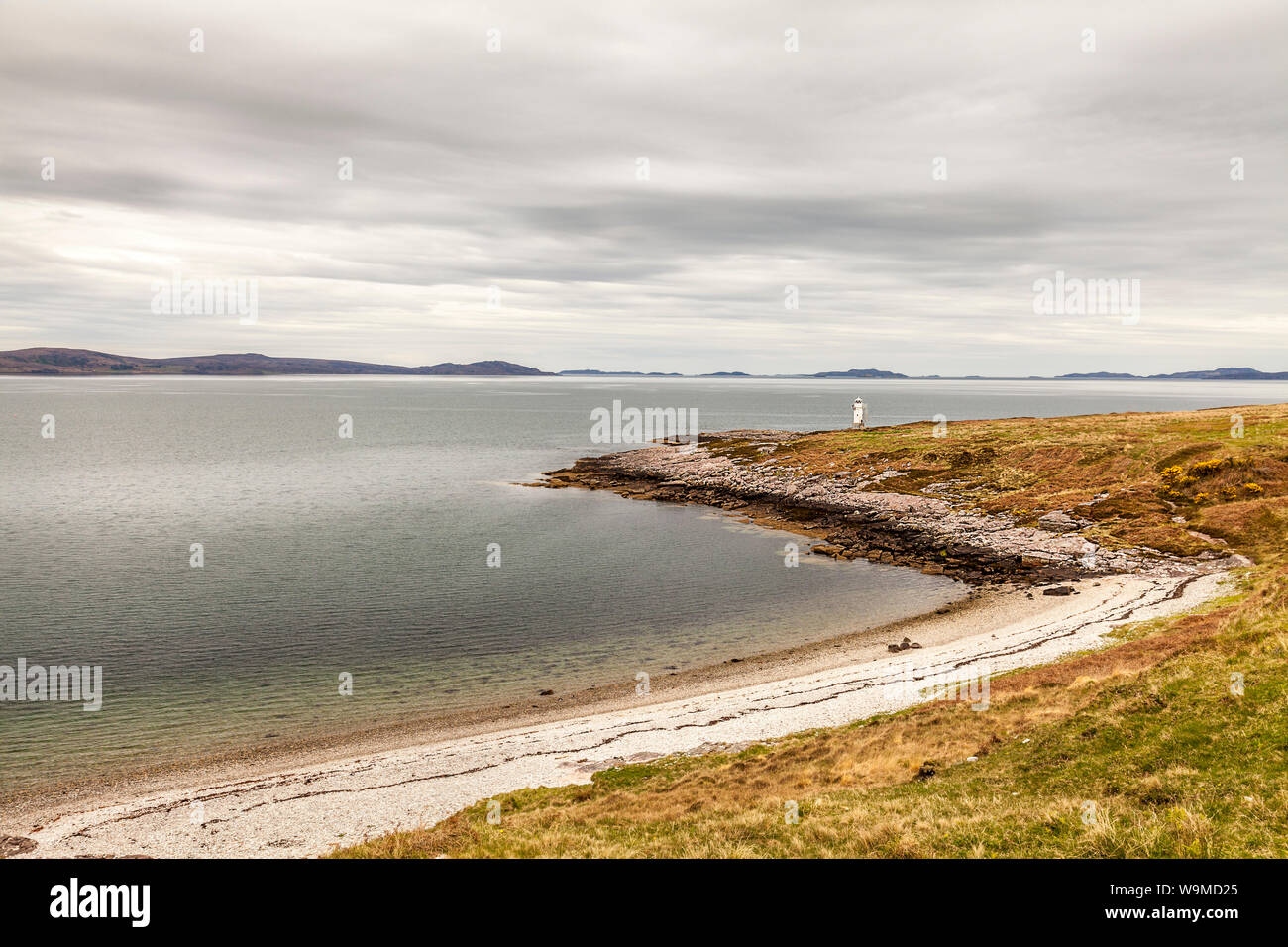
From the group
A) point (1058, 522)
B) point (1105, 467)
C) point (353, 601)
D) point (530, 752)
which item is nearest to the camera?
point (530, 752)

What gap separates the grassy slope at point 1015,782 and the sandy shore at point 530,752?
228 centimetres

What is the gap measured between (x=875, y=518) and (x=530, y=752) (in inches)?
1995

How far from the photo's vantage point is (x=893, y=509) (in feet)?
230

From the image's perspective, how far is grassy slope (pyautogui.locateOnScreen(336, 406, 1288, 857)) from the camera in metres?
12.5

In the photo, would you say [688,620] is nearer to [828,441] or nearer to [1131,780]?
[1131,780]

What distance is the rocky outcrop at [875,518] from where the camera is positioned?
50.7 metres

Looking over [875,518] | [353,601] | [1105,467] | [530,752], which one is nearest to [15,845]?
[530,752]

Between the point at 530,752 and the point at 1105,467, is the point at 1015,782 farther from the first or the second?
the point at 1105,467

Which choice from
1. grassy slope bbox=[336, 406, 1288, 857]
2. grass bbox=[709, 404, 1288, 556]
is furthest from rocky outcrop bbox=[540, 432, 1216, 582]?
grassy slope bbox=[336, 406, 1288, 857]

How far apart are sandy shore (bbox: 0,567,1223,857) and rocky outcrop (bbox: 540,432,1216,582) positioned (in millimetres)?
11429

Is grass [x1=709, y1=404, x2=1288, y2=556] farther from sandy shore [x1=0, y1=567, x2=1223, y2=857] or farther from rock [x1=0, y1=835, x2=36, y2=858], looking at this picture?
rock [x1=0, y1=835, x2=36, y2=858]

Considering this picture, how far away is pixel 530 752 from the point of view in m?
25.2

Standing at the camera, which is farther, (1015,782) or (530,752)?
(530,752)
